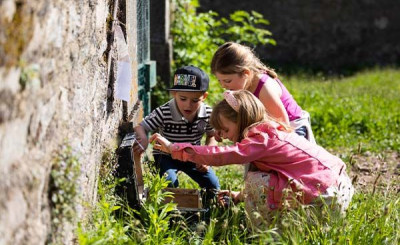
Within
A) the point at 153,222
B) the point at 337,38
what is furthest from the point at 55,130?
the point at 337,38

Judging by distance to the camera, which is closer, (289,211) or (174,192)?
(289,211)

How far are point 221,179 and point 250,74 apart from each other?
1115 mm

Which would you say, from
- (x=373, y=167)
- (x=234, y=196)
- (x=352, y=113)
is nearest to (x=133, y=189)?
(x=234, y=196)

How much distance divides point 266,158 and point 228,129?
0.27m

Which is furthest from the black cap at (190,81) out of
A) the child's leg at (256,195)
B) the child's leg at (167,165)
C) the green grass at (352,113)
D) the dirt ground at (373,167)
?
the green grass at (352,113)

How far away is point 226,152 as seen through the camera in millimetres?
3775

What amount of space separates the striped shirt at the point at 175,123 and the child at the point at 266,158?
58 centimetres

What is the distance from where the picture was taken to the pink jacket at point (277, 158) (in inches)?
148

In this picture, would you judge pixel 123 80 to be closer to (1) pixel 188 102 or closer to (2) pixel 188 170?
(1) pixel 188 102

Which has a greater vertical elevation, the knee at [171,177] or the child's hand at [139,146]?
the child's hand at [139,146]

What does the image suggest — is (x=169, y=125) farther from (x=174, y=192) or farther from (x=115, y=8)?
(x=115, y=8)

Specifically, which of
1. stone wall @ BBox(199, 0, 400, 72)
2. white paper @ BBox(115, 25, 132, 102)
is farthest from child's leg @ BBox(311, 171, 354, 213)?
stone wall @ BBox(199, 0, 400, 72)

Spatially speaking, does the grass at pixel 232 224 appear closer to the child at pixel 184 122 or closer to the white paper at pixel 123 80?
the child at pixel 184 122

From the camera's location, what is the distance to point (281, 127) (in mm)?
4008
